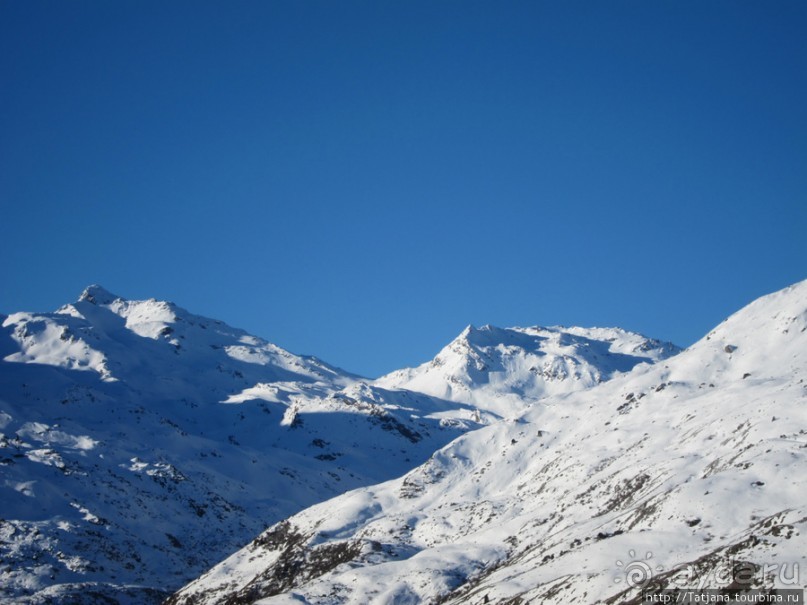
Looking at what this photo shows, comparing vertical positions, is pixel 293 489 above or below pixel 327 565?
above

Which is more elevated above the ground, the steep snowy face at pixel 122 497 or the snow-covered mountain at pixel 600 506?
the steep snowy face at pixel 122 497

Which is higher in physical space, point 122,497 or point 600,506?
point 122,497

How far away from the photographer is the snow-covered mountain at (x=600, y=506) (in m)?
53.3

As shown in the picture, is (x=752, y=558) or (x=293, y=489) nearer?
(x=752, y=558)

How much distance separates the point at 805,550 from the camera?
4178cm

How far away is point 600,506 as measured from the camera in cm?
8262

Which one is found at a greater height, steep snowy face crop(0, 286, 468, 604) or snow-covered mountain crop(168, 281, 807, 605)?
steep snowy face crop(0, 286, 468, 604)

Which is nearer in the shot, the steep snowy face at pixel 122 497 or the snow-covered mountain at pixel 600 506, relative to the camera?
the snow-covered mountain at pixel 600 506

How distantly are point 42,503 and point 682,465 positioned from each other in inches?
3945

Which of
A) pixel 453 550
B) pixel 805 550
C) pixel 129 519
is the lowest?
pixel 805 550

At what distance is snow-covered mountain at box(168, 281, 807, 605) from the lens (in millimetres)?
53344

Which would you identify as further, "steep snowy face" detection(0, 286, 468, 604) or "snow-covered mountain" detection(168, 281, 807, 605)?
"steep snowy face" detection(0, 286, 468, 604)

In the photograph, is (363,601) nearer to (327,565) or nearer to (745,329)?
(327,565)

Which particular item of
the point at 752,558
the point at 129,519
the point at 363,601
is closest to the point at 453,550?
the point at 363,601
